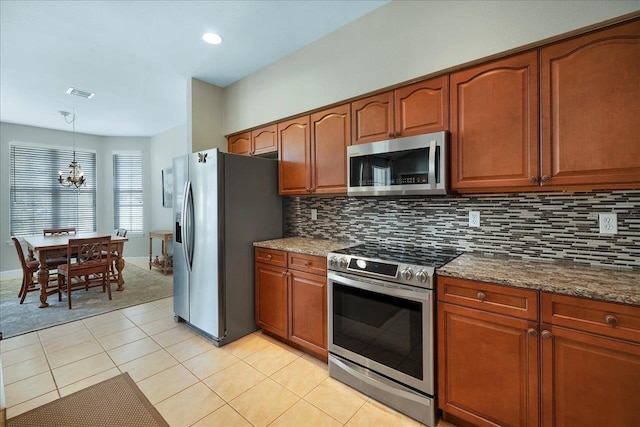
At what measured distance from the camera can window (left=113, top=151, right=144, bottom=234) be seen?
6.34 m

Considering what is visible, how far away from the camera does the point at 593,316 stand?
4.21ft

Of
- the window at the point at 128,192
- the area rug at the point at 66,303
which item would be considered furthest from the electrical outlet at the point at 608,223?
the window at the point at 128,192

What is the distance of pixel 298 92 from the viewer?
9.26 feet

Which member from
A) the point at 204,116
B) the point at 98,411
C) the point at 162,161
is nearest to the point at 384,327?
the point at 98,411

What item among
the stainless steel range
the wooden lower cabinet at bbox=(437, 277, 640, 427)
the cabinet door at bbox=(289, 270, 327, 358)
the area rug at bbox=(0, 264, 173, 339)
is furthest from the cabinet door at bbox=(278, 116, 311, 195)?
the area rug at bbox=(0, 264, 173, 339)

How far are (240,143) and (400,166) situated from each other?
2.15 m

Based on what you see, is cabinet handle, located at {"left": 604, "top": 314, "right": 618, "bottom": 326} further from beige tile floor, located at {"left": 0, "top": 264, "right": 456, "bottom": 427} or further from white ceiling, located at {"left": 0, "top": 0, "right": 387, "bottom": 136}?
white ceiling, located at {"left": 0, "top": 0, "right": 387, "bottom": 136}

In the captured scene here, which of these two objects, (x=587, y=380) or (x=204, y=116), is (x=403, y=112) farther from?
(x=204, y=116)

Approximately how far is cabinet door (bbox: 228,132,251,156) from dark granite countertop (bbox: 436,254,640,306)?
8.36 feet

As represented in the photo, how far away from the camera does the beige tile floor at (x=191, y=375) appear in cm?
181

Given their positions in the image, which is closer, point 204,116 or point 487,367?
point 487,367

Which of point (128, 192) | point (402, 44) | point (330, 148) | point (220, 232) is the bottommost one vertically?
point (220, 232)

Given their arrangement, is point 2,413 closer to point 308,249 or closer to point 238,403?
point 238,403

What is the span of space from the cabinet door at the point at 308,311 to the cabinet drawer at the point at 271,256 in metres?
0.14
